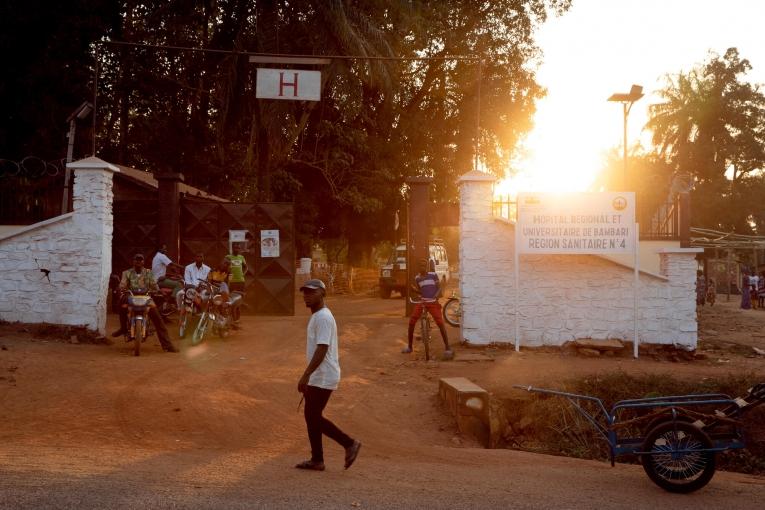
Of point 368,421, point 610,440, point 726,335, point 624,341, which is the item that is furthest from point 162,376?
point 726,335

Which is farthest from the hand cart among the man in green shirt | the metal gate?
the metal gate

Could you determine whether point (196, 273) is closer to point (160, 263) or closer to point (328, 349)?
point (160, 263)

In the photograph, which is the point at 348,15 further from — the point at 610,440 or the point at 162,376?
the point at 610,440

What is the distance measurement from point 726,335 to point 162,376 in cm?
1321

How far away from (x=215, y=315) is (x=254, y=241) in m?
4.26

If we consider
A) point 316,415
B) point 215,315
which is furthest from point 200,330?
point 316,415

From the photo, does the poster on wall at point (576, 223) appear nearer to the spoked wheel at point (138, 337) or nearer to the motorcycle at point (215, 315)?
the motorcycle at point (215, 315)

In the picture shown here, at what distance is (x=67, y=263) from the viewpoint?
12.6m

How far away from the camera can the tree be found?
44.1m

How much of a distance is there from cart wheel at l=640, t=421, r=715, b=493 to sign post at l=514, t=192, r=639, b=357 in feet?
22.3

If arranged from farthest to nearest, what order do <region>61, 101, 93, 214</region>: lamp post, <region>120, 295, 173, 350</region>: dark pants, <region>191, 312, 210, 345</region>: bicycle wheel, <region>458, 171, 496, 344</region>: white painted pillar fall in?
1. <region>61, 101, 93, 214</region>: lamp post
2. <region>191, 312, 210, 345</region>: bicycle wheel
3. <region>458, 171, 496, 344</region>: white painted pillar
4. <region>120, 295, 173, 350</region>: dark pants

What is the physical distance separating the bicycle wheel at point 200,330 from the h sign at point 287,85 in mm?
4820

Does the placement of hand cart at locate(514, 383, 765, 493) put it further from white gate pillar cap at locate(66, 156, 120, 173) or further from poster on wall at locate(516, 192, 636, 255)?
white gate pillar cap at locate(66, 156, 120, 173)

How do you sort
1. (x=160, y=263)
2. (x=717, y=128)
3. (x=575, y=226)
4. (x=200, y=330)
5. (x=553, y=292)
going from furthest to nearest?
(x=717, y=128) → (x=160, y=263) → (x=200, y=330) → (x=553, y=292) → (x=575, y=226)
